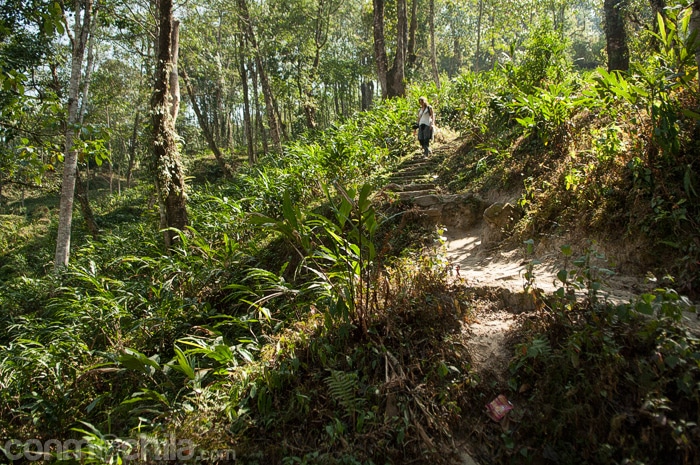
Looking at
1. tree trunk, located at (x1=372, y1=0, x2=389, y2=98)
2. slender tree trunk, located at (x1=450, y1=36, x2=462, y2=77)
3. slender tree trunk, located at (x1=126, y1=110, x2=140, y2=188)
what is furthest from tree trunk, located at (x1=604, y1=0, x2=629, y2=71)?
slender tree trunk, located at (x1=126, y1=110, x2=140, y2=188)

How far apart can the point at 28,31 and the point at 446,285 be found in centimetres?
1544

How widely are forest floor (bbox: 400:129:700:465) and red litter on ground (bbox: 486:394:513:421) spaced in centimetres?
3

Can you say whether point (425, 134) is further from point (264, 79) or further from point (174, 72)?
point (264, 79)

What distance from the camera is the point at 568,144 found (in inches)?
178

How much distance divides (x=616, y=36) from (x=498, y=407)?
23.4 feet

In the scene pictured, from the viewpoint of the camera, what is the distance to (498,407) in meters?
2.27

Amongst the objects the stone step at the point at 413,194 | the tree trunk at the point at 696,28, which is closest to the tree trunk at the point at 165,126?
the stone step at the point at 413,194

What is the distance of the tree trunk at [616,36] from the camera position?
6.18 meters

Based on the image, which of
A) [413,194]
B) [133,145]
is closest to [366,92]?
[133,145]

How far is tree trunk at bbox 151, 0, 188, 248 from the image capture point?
6.43 metres

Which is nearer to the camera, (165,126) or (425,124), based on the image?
(165,126)

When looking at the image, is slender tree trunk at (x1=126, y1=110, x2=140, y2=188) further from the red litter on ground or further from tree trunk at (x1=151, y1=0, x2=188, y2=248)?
the red litter on ground

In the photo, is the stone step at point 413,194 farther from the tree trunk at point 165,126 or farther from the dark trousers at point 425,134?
the tree trunk at point 165,126

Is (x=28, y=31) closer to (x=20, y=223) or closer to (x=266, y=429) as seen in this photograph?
(x=20, y=223)
